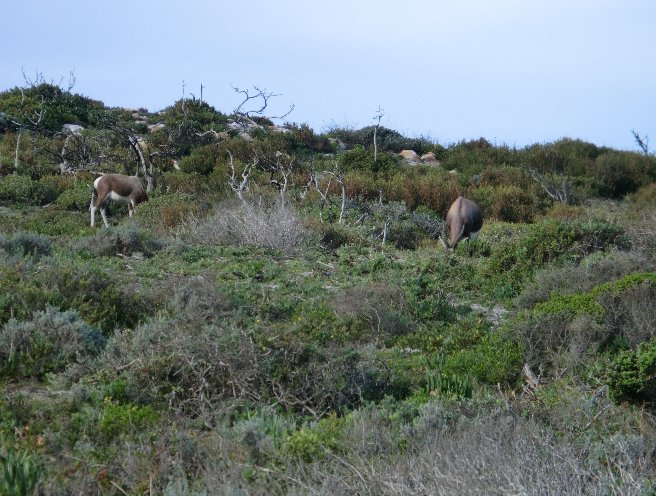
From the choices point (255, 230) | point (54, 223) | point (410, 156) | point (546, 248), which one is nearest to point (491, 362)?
point (546, 248)

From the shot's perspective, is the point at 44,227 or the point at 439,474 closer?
the point at 439,474

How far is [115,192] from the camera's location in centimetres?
1930

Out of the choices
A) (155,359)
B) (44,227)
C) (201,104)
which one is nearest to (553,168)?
(201,104)

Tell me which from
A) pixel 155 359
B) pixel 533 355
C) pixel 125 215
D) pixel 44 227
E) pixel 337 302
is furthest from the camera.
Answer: pixel 125 215

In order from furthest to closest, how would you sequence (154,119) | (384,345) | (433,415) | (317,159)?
(154,119) → (317,159) → (384,345) → (433,415)

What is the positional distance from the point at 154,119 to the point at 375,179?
14.0m

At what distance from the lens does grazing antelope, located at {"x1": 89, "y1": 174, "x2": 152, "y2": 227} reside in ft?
62.9

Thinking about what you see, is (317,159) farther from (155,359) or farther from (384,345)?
(155,359)

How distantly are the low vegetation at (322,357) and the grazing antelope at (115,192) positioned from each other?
220 centimetres

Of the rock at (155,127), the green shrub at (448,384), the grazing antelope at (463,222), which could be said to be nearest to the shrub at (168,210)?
the grazing antelope at (463,222)

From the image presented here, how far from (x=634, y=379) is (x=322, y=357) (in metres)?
Result: 2.44

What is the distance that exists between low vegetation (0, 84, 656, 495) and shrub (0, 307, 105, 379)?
0.07 feet

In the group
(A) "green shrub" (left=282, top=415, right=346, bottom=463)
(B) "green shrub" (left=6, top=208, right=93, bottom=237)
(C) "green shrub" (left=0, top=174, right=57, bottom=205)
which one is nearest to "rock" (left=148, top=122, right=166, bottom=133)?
(C) "green shrub" (left=0, top=174, right=57, bottom=205)

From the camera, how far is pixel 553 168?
1211 inches
